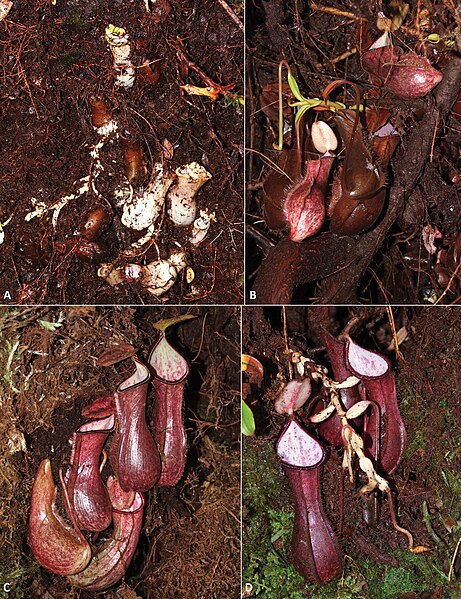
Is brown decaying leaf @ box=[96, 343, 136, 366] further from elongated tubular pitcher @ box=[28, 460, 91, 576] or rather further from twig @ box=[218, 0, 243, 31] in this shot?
twig @ box=[218, 0, 243, 31]

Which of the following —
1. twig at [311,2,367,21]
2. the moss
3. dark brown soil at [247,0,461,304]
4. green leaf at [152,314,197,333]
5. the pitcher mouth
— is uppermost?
twig at [311,2,367,21]

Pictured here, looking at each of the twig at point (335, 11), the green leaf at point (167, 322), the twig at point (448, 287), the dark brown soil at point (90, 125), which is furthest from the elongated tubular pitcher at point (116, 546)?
the twig at point (335, 11)

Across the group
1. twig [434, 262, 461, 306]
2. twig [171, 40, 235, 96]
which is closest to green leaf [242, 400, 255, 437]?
twig [434, 262, 461, 306]

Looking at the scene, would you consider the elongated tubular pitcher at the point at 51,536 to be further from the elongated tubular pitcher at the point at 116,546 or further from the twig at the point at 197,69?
the twig at the point at 197,69

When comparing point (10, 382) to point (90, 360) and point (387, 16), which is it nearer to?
point (90, 360)

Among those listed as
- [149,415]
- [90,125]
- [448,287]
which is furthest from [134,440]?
[448,287]

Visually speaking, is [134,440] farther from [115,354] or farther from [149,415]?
[115,354]
